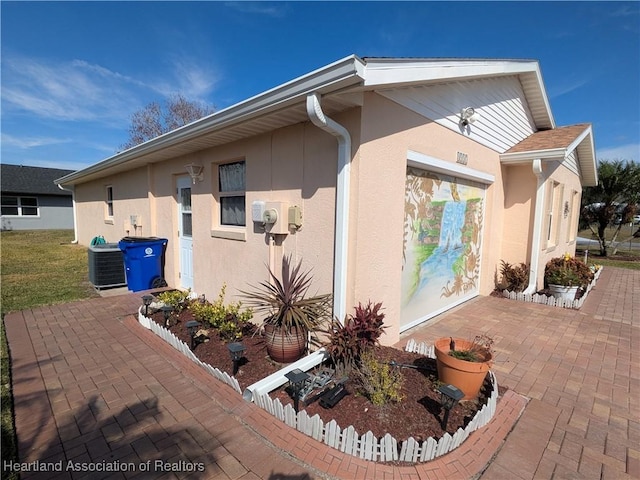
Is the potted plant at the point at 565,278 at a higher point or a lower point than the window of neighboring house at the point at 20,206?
lower

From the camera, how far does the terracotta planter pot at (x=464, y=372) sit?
115 inches

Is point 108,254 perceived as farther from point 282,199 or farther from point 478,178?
point 478,178

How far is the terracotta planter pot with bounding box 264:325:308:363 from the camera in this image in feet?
12.3

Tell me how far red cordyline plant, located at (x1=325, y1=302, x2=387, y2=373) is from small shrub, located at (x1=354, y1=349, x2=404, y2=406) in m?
0.20

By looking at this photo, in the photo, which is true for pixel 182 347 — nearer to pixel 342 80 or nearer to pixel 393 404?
pixel 393 404

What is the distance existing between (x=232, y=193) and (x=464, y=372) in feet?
15.1

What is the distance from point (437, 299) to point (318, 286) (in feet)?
9.98

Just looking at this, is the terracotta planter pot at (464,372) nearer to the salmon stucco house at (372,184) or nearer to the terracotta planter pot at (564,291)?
the salmon stucco house at (372,184)

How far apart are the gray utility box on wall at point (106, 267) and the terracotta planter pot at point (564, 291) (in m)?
10.9

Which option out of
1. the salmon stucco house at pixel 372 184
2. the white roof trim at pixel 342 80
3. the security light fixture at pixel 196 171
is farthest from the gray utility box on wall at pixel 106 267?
the security light fixture at pixel 196 171

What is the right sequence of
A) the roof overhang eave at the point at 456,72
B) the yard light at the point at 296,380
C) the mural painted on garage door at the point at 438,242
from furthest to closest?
the mural painted on garage door at the point at 438,242, the roof overhang eave at the point at 456,72, the yard light at the point at 296,380

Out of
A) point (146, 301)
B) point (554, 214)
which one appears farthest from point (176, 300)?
point (554, 214)

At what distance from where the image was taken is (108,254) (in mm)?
7406

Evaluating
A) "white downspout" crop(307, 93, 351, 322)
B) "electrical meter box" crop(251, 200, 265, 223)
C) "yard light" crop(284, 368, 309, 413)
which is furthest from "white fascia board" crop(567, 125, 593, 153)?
"yard light" crop(284, 368, 309, 413)
